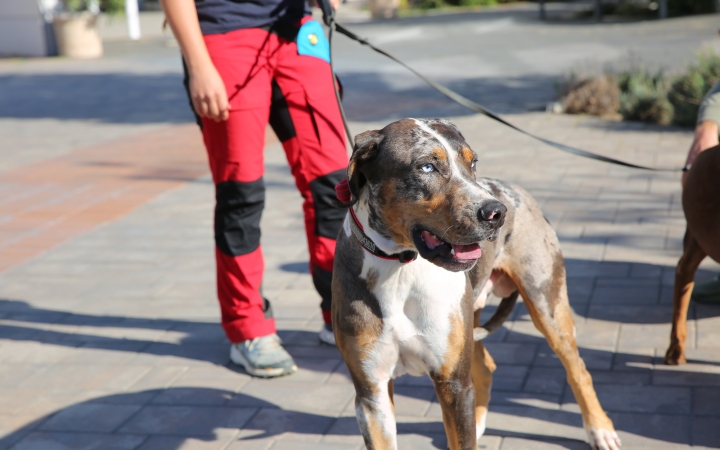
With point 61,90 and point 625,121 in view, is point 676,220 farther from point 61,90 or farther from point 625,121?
point 61,90

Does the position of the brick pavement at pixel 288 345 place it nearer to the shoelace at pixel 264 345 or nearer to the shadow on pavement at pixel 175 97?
the shoelace at pixel 264 345

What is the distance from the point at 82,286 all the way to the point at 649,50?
558 inches

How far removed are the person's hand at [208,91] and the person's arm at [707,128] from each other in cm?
220

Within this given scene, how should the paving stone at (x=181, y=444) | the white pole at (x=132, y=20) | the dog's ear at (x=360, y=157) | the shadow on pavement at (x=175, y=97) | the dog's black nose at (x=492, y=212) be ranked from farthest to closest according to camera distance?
the white pole at (x=132, y=20) → the shadow on pavement at (x=175, y=97) → the paving stone at (x=181, y=444) → the dog's ear at (x=360, y=157) → the dog's black nose at (x=492, y=212)

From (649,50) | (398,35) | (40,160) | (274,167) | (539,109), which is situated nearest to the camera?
(274,167)

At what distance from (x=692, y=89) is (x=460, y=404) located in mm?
7708

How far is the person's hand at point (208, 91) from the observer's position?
3.45 m

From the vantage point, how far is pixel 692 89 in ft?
29.7

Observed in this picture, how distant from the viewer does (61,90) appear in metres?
15.2

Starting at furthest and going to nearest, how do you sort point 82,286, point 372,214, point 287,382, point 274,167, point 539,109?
point 539,109 → point 274,167 → point 82,286 → point 287,382 → point 372,214

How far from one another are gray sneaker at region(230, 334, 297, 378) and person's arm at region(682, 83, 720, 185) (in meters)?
2.14

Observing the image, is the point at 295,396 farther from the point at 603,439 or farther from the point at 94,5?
the point at 94,5

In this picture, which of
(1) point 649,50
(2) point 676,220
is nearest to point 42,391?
(2) point 676,220

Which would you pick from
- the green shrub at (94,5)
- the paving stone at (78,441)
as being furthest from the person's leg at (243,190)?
the green shrub at (94,5)
